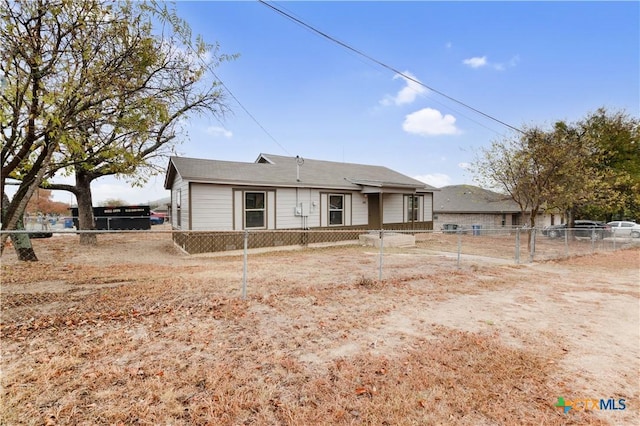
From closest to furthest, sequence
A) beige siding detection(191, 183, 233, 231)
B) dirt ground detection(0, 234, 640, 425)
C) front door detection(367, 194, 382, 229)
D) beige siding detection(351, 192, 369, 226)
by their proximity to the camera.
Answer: dirt ground detection(0, 234, 640, 425)
beige siding detection(191, 183, 233, 231)
beige siding detection(351, 192, 369, 226)
front door detection(367, 194, 382, 229)

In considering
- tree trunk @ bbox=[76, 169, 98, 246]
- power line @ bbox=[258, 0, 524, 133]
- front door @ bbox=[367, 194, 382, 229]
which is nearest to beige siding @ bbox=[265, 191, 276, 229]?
front door @ bbox=[367, 194, 382, 229]

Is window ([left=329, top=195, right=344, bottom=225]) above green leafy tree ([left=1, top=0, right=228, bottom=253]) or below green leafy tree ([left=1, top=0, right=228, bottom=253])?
below

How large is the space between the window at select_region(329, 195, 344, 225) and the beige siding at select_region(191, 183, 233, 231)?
502 cm

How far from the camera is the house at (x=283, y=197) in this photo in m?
11.1

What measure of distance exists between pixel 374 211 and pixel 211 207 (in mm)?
8596

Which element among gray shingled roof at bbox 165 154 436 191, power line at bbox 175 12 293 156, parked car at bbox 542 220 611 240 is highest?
power line at bbox 175 12 293 156

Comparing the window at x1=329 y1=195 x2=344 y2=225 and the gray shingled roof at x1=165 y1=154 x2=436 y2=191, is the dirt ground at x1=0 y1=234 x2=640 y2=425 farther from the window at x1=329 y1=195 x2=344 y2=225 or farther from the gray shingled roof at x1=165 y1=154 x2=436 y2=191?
the window at x1=329 y1=195 x2=344 y2=225

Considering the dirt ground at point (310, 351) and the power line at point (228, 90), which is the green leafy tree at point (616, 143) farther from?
the power line at point (228, 90)

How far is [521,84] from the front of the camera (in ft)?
49.2

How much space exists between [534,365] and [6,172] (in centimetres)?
820

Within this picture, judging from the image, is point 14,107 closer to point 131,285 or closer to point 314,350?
point 131,285

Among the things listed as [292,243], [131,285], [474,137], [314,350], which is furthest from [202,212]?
[474,137]

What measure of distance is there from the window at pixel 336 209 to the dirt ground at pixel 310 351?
7.86 metres

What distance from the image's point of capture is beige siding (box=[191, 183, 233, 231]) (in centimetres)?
1077
